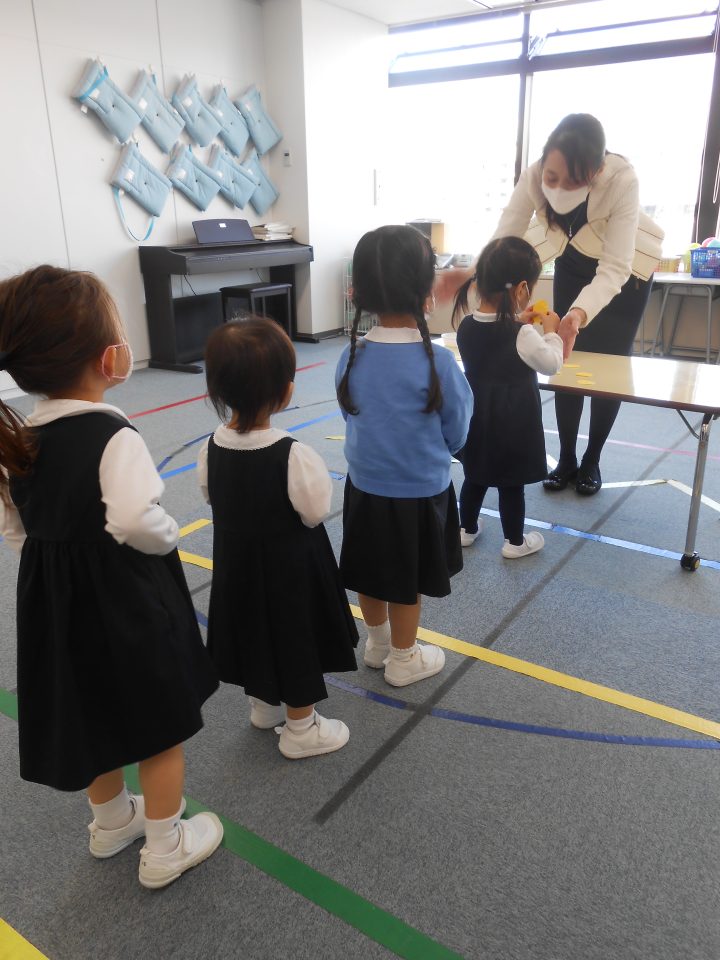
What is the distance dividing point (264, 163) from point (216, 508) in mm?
5384

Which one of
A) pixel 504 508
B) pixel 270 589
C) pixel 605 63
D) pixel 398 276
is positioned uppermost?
pixel 605 63

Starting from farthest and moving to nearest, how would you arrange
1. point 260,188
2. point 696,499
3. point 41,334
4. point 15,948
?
point 260,188
point 696,499
point 15,948
point 41,334

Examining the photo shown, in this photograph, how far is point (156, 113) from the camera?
4.97m

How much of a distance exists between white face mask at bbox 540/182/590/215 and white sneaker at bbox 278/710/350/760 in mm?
1940

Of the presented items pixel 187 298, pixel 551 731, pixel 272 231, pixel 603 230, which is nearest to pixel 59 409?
pixel 551 731

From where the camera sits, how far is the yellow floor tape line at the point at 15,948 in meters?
1.11

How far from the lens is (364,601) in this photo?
1.75m

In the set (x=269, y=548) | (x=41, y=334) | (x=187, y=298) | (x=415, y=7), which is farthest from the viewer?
(x=415, y=7)

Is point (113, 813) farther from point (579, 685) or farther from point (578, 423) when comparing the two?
point (578, 423)

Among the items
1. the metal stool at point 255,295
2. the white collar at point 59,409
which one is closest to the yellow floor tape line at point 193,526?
the white collar at point 59,409

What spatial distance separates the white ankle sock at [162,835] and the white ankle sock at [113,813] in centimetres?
9

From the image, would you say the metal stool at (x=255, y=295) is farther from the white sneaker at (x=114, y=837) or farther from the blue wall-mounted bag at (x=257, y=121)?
the white sneaker at (x=114, y=837)

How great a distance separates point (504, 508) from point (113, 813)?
4.84ft

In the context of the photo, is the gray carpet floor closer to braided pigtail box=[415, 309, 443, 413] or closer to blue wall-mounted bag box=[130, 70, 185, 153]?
braided pigtail box=[415, 309, 443, 413]
